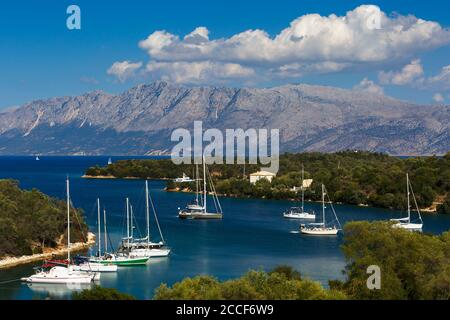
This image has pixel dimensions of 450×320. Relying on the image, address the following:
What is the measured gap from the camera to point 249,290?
17328mm

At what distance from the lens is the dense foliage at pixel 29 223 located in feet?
117

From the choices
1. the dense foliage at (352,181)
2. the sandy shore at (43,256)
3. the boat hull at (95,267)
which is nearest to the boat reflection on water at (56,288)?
the boat hull at (95,267)

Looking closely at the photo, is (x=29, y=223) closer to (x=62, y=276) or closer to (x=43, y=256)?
(x=43, y=256)

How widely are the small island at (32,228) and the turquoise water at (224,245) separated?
227 centimetres

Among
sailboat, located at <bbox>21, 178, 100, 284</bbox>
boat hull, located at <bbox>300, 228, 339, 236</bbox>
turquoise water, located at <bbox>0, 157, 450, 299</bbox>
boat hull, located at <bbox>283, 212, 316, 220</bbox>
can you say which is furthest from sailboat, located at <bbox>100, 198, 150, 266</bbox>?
boat hull, located at <bbox>283, 212, 316, 220</bbox>

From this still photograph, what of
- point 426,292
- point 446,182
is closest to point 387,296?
point 426,292

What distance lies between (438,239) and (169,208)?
41.8 m

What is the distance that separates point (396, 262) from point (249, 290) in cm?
731

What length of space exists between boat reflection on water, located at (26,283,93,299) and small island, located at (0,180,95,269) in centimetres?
513

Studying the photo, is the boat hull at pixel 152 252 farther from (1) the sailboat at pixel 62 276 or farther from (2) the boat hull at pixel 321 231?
(2) the boat hull at pixel 321 231

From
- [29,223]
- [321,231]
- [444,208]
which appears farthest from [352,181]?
[29,223]

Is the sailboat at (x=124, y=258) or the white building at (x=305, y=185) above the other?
the white building at (x=305, y=185)

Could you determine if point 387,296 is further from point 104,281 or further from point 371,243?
point 104,281

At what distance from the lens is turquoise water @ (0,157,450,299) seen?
3064 centimetres
